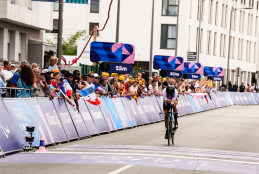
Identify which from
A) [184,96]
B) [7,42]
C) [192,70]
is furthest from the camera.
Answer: [192,70]

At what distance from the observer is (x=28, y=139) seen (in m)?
12.2

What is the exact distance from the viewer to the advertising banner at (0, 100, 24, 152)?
1148 cm

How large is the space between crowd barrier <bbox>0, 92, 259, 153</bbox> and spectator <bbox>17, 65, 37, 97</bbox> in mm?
240

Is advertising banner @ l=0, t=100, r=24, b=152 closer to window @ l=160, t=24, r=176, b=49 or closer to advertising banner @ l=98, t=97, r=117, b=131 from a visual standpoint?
advertising banner @ l=98, t=97, r=117, b=131

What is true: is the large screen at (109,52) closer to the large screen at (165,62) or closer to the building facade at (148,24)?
the large screen at (165,62)

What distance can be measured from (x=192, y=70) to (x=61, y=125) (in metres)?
22.9

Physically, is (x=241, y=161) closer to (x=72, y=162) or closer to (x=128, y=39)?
(x=72, y=162)

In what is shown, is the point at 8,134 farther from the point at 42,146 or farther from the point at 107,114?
the point at 107,114

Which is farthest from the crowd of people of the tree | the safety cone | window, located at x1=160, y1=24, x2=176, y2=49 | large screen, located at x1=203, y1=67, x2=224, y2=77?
window, located at x1=160, y1=24, x2=176, y2=49

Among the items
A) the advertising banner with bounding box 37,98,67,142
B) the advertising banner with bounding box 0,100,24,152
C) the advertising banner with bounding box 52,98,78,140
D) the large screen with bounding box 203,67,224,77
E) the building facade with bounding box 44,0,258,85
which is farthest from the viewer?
the building facade with bounding box 44,0,258,85

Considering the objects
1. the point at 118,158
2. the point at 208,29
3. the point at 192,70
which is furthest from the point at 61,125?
the point at 208,29

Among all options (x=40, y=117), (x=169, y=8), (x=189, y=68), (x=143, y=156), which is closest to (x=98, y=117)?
(x=40, y=117)

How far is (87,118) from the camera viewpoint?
16.5m

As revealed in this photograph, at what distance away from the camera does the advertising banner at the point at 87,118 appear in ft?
53.5
